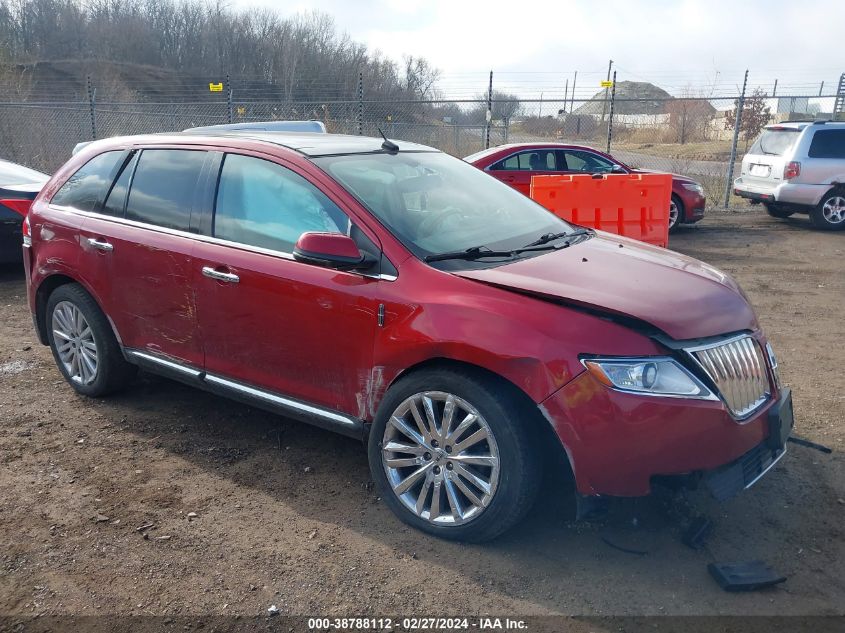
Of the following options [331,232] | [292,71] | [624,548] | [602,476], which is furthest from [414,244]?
[292,71]

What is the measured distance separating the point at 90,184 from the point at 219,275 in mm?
→ 1548

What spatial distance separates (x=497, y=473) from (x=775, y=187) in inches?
469

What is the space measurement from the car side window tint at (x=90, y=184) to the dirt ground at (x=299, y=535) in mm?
1352

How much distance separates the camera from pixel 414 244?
3.52 m

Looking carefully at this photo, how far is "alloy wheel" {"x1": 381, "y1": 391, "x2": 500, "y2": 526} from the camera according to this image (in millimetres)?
3211

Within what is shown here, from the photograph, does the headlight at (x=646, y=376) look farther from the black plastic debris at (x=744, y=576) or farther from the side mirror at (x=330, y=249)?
the side mirror at (x=330, y=249)

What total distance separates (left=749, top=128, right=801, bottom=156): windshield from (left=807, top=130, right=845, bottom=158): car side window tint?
1.06 feet

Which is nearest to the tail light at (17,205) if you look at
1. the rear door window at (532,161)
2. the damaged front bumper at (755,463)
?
the rear door window at (532,161)

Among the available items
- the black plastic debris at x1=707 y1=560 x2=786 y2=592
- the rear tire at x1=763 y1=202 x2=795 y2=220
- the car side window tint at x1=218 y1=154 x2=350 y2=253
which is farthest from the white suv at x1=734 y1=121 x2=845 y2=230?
the car side window tint at x1=218 y1=154 x2=350 y2=253

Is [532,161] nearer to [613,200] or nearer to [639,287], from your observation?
[613,200]

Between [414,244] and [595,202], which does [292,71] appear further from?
[414,244]

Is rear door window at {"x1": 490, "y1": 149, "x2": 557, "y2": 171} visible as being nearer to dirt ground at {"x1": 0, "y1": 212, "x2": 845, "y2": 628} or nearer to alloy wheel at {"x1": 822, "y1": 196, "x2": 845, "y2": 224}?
alloy wheel at {"x1": 822, "y1": 196, "x2": 845, "y2": 224}

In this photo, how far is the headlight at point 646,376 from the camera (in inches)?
116

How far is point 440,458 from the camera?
3336mm
